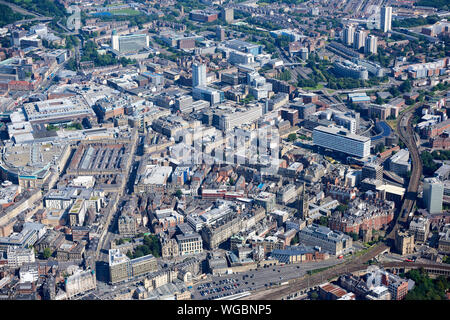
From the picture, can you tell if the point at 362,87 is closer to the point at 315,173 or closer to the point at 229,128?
the point at 229,128

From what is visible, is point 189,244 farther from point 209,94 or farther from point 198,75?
point 198,75

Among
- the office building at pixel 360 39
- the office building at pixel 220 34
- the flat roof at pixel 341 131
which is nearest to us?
the flat roof at pixel 341 131

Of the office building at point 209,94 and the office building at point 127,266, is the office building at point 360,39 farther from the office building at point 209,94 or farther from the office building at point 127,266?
the office building at point 127,266

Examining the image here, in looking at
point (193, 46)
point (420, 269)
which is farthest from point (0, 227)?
point (193, 46)

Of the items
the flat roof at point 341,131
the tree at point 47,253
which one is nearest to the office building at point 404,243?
the flat roof at point 341,131

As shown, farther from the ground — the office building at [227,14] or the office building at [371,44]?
the office building at [227,14]

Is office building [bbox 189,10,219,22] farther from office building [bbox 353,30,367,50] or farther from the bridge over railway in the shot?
the bridge over railway
